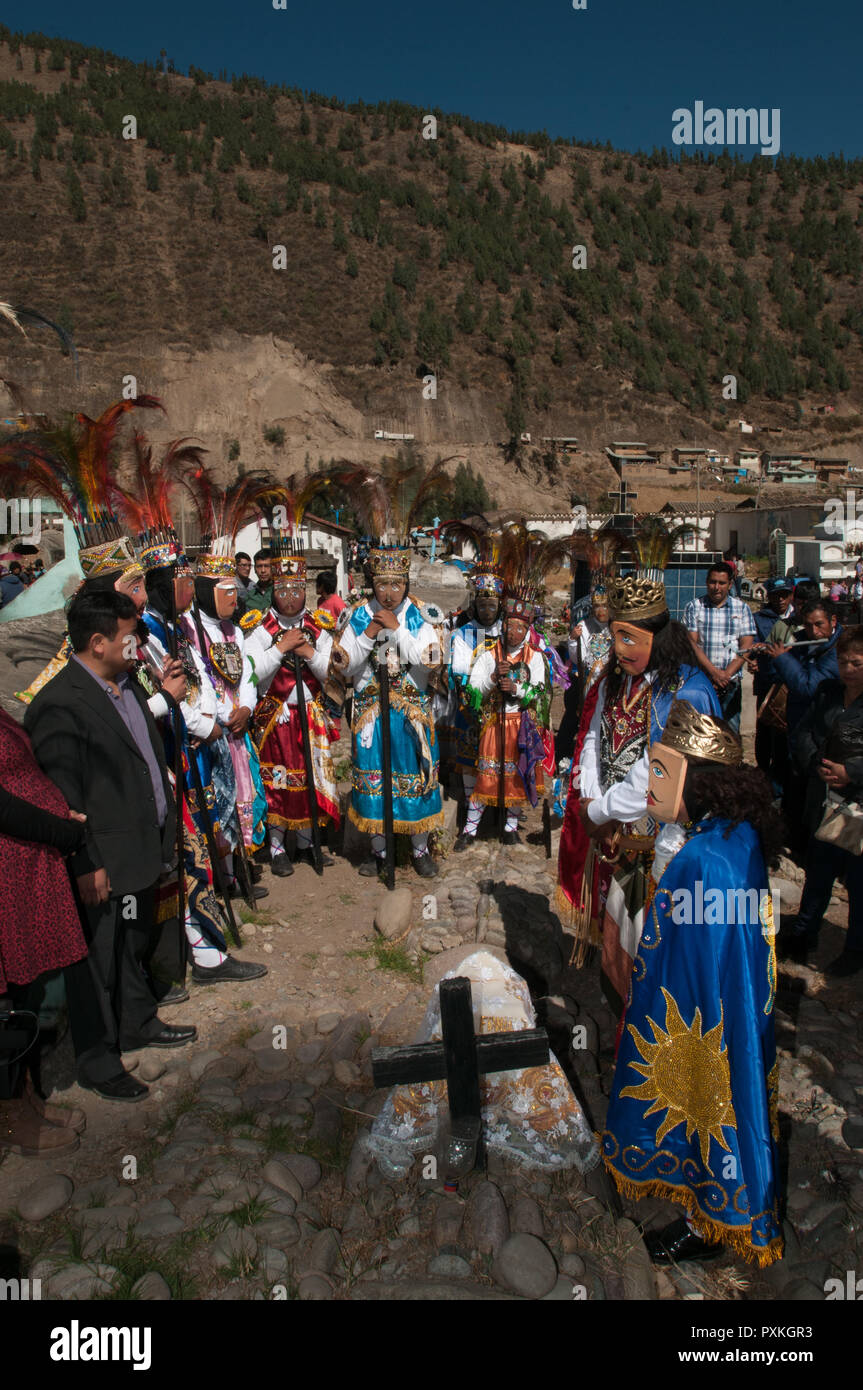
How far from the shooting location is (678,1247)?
271 cm

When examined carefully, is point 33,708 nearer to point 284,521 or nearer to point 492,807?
point 284,521

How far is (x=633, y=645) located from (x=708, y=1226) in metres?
2.10

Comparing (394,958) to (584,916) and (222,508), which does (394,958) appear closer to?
(584,916)

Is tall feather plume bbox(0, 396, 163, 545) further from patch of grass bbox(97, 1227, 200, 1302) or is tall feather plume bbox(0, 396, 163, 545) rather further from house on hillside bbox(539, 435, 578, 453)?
house on hillside bbox(539, 435, 578, 453)

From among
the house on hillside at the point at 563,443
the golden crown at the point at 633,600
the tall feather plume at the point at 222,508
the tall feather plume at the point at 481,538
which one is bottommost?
the golden crown at the point at 633,600

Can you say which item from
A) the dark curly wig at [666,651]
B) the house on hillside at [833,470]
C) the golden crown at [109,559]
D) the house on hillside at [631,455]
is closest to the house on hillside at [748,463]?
the house on hillside at [833,470]

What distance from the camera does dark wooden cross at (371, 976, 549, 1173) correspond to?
2.79 meters

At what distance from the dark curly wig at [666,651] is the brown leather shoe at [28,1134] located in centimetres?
301

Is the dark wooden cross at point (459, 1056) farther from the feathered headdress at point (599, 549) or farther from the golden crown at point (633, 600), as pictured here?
the feathered headdress at point (599, 549)

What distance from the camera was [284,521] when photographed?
5.93 metres

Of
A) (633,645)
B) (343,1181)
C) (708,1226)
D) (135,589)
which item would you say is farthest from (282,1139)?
(135,589)

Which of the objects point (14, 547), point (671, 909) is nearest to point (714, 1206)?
point (671, 909)

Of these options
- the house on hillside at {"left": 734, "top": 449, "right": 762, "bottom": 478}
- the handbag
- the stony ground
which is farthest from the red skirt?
the house on hillside at {"left": 734, "top": 449, "right": 762, "bottom": 478}

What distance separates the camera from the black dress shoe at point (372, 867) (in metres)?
5.91
